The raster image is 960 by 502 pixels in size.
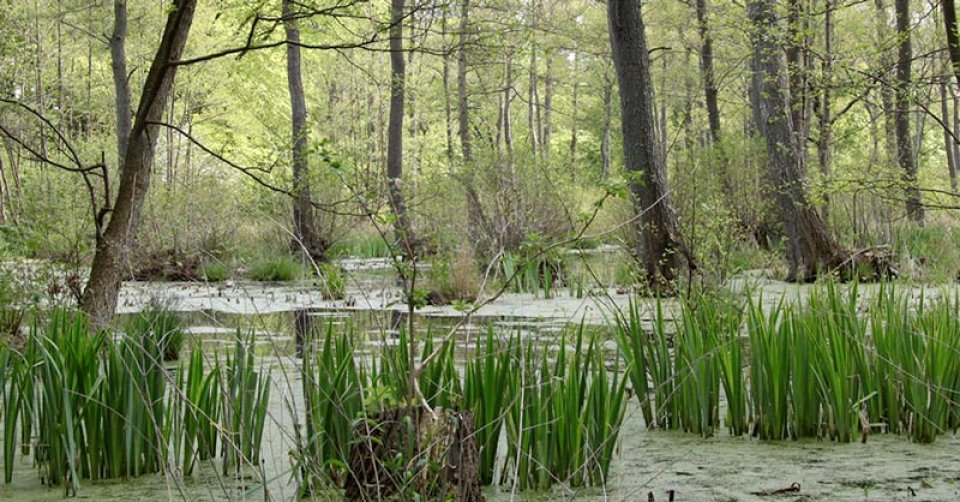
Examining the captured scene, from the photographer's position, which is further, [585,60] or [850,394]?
[585,60]

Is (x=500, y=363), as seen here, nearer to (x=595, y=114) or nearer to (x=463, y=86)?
(x=463, y=86)

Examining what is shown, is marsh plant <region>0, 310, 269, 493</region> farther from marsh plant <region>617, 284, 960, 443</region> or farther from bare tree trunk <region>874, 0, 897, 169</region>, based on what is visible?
bare tree trunk <region>874, 0, 897, 169</region>

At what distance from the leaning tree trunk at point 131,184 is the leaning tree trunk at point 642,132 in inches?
179

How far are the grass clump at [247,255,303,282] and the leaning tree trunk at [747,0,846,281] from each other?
20.7ft

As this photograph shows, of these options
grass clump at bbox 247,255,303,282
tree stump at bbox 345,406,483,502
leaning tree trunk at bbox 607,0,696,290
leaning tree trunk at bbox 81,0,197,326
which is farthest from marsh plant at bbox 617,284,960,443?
grass clump at bbox 247,255,303,282

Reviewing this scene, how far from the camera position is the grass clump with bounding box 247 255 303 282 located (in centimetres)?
1302

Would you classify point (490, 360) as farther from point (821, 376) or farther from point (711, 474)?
point (821, 376)

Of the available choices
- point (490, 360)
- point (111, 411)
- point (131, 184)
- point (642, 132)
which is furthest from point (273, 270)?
point (490, 360)

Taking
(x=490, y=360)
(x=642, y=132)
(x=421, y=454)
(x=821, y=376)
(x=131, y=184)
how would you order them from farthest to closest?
1. (x=642, y=132)
2. (x=131, y=184)
3. (x=821, y=376)
4. (x=490, y=360)
5. (x=421, y=454)

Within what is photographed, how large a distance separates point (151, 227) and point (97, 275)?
824 cm

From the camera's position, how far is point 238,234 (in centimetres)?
1487

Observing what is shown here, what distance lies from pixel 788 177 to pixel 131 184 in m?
7.31

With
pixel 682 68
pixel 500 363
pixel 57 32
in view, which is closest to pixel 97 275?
pixel 500 363

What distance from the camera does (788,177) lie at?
10352 mm
